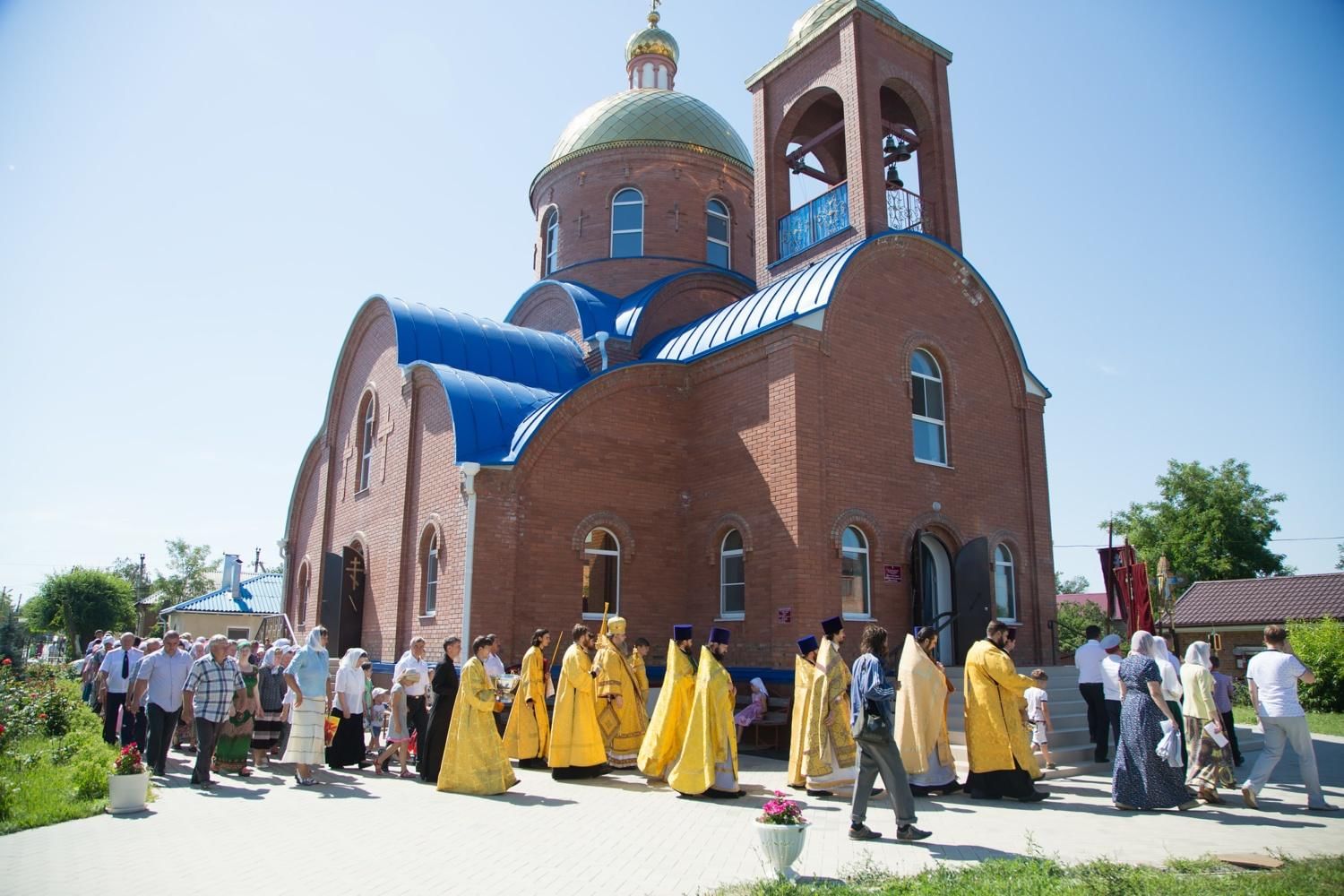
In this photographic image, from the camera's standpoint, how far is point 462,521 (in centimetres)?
1315

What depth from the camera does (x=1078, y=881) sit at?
5234mm

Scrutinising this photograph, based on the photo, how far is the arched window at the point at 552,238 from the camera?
66.8 feet

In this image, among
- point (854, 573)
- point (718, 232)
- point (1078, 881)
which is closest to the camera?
point (1078, 881)

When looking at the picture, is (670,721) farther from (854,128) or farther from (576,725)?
(854,128)

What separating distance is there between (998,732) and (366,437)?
13.0 m

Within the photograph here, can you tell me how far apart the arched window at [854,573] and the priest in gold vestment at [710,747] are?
15.1ft

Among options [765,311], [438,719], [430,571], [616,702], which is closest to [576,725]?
[616,702]

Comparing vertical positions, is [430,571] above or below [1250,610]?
below

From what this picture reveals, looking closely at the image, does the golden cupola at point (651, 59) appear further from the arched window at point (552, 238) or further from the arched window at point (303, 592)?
the arched window at point (303, 592)

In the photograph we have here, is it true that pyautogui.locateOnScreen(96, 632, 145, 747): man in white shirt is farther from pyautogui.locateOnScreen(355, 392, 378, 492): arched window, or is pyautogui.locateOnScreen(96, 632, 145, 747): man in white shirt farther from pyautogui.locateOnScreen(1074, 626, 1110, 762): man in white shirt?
pyautogui.locateOnScreen(1074, 626, 1110, 762): man in white shirt

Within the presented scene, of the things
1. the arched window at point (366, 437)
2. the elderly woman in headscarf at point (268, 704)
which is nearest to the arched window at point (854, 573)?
the elderly woman in headscarf at point (268, 704)

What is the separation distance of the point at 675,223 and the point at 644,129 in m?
2.20

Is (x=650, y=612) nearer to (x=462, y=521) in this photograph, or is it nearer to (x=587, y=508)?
(x=587, y=508)

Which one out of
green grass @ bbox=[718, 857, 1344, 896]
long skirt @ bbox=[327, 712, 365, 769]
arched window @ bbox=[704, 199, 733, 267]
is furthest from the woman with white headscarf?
arched window @ bbox=[704, 199, 733, 267]
